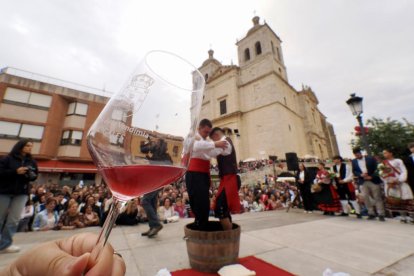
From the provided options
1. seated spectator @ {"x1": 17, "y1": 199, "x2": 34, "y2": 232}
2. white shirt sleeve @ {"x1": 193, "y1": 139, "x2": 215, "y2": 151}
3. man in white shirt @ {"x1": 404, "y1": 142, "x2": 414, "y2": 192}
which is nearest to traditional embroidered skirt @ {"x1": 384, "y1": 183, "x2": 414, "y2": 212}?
man in white shirt @ {"x1": 404, "y1": 142, "x2": 414, "y2": 192}

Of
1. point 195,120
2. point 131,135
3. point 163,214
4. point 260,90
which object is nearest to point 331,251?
point 195,120

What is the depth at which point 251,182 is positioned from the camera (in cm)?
1766

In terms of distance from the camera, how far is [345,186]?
552cm

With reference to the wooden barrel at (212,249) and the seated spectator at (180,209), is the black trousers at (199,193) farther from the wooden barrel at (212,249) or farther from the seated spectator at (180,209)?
the seated spectator at (180,209)

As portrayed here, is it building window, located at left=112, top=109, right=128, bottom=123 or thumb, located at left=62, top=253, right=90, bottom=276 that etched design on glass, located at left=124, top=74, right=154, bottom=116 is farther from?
thumb, located at left=62, top=253, right=90, bottom=276

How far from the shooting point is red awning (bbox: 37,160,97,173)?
1518 centimetres

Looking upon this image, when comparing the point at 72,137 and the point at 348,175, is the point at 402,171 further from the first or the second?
the point at 72,137

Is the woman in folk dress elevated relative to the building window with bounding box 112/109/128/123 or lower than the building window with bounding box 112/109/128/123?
lower

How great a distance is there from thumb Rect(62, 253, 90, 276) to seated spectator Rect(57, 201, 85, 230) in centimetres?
506

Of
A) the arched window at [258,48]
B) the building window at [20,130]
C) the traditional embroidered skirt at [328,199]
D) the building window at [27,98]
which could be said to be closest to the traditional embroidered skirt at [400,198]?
the traditional embroidered skirt at [328,199]

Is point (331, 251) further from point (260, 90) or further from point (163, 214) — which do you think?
point (260, 90)

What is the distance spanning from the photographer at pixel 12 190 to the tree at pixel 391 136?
2414 centimetres

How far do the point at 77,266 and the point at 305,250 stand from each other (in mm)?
2765

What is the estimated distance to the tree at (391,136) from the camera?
679 inches
